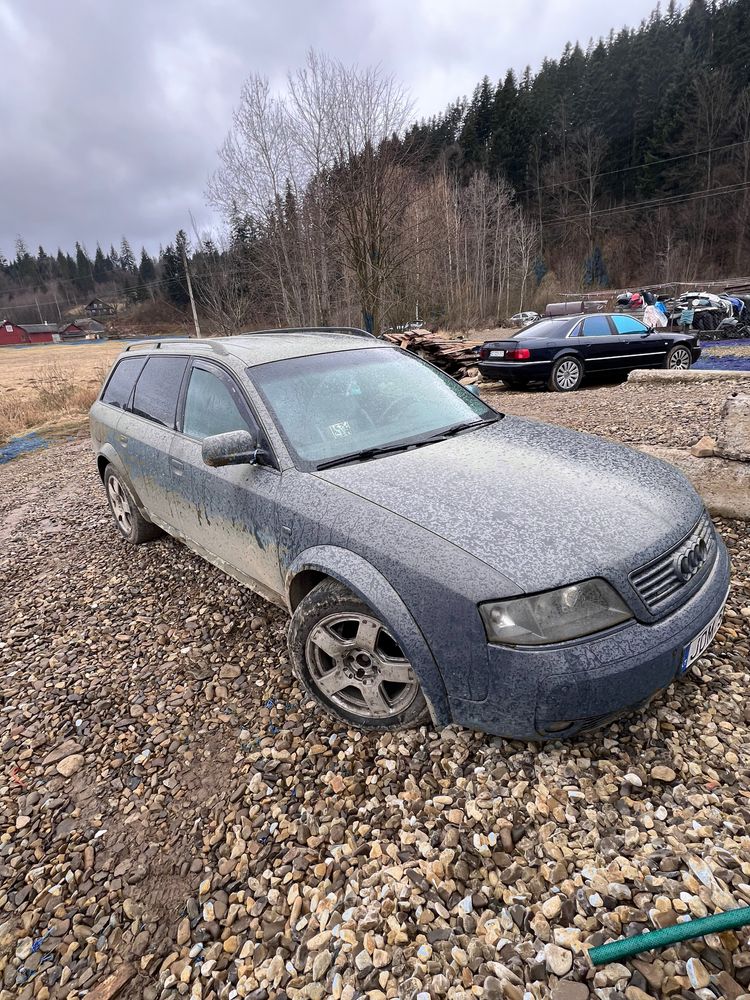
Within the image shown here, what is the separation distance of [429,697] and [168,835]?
1195 mm

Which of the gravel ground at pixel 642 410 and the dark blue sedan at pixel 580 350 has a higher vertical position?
the dark blue sedan at pixel 580 350

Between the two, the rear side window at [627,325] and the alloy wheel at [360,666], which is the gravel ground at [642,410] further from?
the alloy wheel at [360,666]

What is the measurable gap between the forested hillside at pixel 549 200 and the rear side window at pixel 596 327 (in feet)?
28.7

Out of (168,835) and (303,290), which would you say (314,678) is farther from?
(303,290)

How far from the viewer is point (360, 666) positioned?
2266mm

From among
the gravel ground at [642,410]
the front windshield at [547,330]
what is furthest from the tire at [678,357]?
the gravel ground at [642,410]

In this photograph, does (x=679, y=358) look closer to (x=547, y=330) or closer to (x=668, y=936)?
(x=547, y=330)

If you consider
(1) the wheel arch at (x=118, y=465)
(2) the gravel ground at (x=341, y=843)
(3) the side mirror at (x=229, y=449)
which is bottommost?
(2) the gravel ground at (x=341, y=843)

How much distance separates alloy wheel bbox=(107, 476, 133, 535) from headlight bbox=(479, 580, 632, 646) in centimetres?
367

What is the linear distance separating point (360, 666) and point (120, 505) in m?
3.30

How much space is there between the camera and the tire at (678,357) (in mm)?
10484

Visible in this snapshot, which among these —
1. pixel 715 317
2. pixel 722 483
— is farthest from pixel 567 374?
pixel 715 317

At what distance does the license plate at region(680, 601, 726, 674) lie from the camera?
193 centimetres

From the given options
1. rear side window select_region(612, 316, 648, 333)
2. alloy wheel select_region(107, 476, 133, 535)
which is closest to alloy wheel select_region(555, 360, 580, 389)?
rear side window select_region(612, 316, 648, 333)
